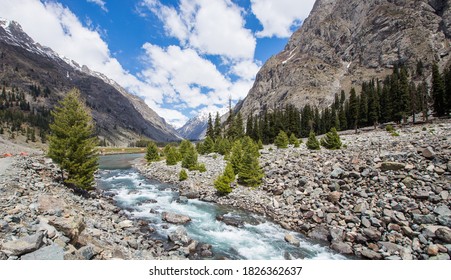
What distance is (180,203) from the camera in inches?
942

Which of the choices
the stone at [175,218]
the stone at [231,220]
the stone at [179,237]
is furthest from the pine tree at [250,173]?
the stone at [179,237]

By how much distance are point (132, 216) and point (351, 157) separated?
926 inches

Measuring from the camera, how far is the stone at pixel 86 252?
9492mm

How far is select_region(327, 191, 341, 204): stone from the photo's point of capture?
18875 millimetres

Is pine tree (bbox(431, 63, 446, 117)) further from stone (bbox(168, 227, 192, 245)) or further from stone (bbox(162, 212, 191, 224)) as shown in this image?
stone (bbox(168, 227, 192, 245))

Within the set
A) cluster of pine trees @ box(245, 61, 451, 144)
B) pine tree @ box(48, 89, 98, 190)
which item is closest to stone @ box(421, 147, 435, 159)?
pine tree @ box(48, 89, 98, 190)

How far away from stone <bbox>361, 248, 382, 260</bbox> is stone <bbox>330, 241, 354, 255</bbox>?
66cm

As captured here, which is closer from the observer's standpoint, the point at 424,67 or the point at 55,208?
the point at 55,208

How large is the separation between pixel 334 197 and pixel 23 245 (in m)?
20.0

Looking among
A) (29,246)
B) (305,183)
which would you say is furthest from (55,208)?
(305,183)

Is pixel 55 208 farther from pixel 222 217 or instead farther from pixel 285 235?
pixel 285 235

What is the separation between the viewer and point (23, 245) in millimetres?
8422

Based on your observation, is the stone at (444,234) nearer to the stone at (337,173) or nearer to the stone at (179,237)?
the stone at (337,173)

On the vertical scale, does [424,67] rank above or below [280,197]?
above
